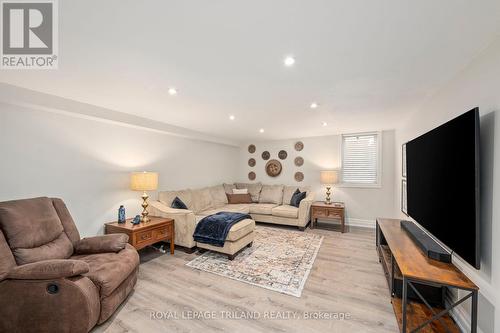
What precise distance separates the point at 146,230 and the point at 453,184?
340 cm

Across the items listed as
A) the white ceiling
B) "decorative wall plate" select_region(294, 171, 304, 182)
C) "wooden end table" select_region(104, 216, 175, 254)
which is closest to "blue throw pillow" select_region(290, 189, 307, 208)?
"decorative wall plate" select_region(294, 171, 304, 182)

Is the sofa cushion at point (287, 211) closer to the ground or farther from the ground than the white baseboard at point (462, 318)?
farther from the ground

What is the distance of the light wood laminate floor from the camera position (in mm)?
1784

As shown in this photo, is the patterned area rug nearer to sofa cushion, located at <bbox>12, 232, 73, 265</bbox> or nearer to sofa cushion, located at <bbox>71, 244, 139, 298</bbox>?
sofa cushion, located at <bbox>71, 244, 139, 298</bbox>

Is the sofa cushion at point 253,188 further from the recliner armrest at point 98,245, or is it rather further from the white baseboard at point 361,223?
the recliner armrest at point 98,245

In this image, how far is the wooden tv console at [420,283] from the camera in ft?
4.57

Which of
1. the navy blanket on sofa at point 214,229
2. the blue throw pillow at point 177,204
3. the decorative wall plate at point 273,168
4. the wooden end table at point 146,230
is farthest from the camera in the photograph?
the decorative wall plate at point 273,168

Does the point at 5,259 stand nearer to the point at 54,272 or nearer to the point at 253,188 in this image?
the point at 54,272

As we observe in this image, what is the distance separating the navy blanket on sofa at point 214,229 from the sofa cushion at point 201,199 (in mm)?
1076

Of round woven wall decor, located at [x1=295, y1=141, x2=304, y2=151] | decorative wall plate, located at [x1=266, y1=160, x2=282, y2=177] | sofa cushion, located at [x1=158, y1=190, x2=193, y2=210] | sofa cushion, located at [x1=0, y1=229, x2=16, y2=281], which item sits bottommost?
sofa cushion, located at [x1=0, y1=229, x2=16, y2=281]

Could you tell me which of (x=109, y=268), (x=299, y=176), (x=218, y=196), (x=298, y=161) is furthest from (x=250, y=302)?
(x=298, y=161)

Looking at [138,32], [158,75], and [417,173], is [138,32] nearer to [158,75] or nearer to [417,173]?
[158,75]

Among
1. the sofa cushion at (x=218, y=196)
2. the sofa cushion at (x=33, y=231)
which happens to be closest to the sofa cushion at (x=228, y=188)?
the sofa cushion at (x=218, y=196)

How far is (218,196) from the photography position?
5180 millimetres
